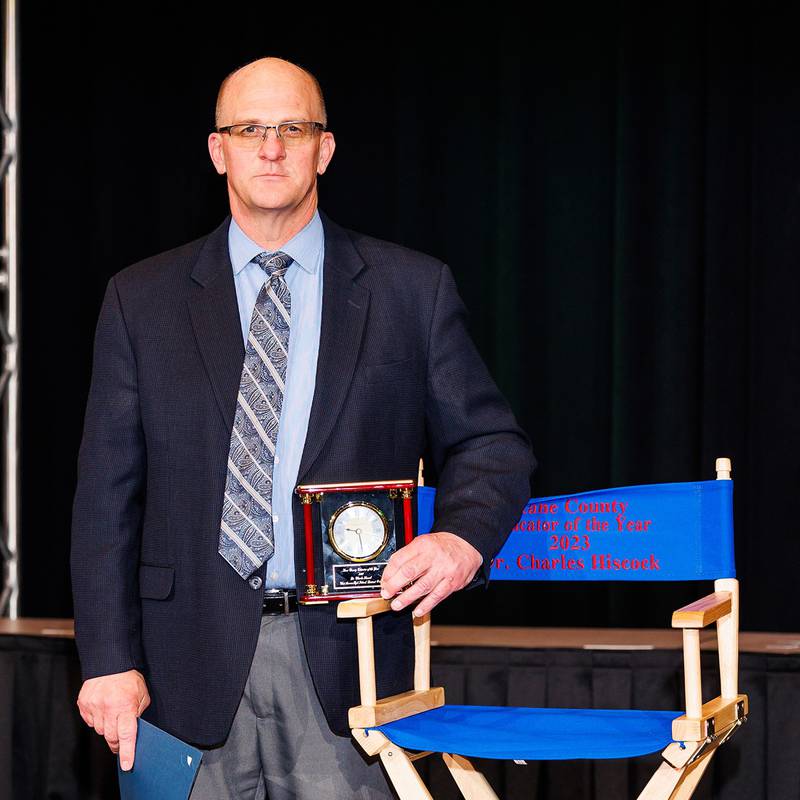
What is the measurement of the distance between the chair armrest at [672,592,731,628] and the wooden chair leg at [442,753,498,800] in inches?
18.1

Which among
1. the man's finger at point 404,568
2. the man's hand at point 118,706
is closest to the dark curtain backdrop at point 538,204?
the man's finger at point 404,568

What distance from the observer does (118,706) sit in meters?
1.90

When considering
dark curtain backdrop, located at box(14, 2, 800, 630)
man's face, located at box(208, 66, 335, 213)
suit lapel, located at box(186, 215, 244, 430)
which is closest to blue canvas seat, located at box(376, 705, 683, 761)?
suit lapel, located at box(186, 215, 244, 430)

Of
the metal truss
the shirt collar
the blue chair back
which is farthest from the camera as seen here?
the metal truss

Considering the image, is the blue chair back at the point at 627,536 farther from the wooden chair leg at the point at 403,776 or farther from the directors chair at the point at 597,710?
the wooden chair leg at the point at 403,776

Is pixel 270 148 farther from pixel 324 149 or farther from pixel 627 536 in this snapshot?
pixel 627 536

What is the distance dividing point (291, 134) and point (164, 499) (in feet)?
1.95

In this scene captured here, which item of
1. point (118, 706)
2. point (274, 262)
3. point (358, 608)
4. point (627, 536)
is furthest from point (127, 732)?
point (627, 536)

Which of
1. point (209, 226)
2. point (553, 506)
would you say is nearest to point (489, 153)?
point (209, 226)

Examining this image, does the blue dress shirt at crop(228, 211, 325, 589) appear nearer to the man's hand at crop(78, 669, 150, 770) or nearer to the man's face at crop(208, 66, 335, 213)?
the man's face at crop(208, 66, 335, 213)

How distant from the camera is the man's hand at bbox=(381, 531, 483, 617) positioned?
72.6 inches

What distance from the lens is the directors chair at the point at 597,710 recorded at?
1918 millimetres

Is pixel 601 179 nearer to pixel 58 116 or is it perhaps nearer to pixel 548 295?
pixel 548 295

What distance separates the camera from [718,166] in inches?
144
